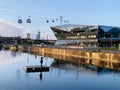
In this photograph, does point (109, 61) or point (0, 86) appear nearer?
point (0, 86)

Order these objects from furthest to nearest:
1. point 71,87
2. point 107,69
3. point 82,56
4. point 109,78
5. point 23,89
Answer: point 82,56 < point 107,69 < point 109,78 < point 71,87 < point 23,89

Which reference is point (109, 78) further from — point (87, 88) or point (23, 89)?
point (23, 89)

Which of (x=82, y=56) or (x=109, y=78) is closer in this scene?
(x=109, y=78)

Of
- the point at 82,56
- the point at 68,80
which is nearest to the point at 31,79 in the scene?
the point at 68,80

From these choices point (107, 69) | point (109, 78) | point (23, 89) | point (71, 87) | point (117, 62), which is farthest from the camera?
point (117, 62)

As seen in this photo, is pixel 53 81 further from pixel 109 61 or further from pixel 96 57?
pixel 96 57

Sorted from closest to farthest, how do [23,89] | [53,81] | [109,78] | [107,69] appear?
[23,89] < [53,81] < [109,78] < [107,69]

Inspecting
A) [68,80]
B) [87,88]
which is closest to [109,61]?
[68,80]

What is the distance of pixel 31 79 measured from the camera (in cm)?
6438

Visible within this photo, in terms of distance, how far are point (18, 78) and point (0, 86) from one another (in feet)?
36.6

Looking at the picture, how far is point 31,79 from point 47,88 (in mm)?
10626

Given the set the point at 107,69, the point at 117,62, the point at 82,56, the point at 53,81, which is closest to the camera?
the point at 53,81

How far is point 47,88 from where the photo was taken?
5441cm

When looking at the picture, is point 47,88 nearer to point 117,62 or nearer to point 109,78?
point 109,78
